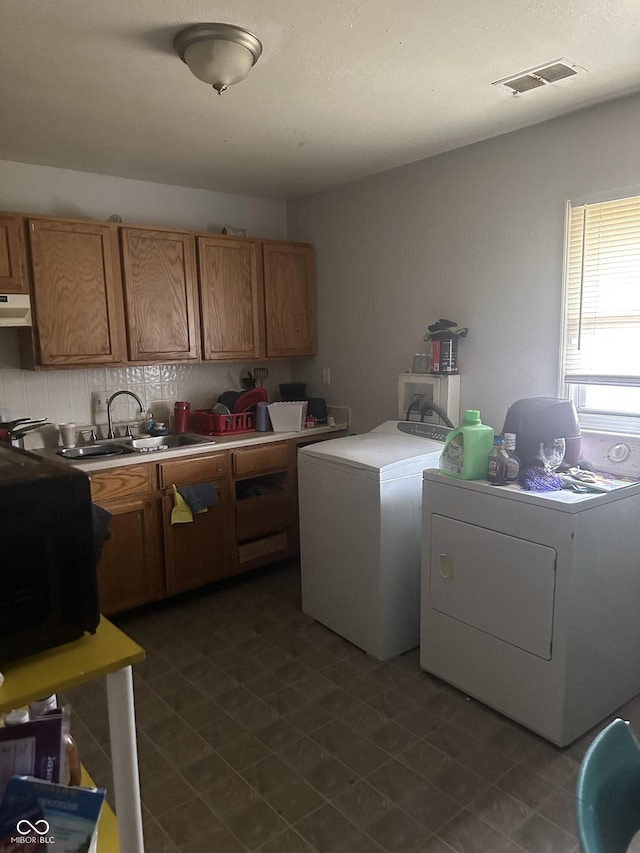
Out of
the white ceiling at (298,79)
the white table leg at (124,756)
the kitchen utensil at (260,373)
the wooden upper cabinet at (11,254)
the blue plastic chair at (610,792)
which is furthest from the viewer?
the kitchen utensil at (260,373)

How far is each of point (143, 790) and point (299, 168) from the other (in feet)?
9.97

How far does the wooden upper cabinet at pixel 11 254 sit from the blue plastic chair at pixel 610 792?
2938mm

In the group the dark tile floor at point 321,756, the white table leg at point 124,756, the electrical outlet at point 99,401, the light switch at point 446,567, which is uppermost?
the electrical outlet at point 99,401

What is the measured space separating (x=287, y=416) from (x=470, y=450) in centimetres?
157

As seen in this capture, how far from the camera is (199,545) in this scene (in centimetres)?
328

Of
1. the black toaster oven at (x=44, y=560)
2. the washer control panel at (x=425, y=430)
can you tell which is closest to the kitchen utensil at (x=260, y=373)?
the washer control panel at (x=425, y=430)

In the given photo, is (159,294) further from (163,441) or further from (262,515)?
(262,515)

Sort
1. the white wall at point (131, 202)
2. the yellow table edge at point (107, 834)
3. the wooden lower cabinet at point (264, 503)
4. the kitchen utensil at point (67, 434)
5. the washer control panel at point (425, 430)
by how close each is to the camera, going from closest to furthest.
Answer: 1. the yellow table edge at point (107, 834)
2. the washer control panel at point (425, 430)
3. the white wall at point (131, 202)
4. the kitchen utensil at point (67, 434)
5. the wooden lower cabinet at point (264, 503)

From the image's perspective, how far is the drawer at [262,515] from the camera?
3447 mm

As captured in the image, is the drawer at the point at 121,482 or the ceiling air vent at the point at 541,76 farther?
the drawer at the point at 121,482

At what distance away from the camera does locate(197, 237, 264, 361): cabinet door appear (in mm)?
3480

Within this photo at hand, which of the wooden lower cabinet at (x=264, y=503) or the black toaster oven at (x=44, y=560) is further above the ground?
the black toaster oven at (x=44, y=560)

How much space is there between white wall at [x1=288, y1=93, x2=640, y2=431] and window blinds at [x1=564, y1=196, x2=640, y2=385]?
0.22 ft

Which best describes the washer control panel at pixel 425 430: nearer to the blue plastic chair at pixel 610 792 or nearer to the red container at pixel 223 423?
the red container at pixel 223 423
